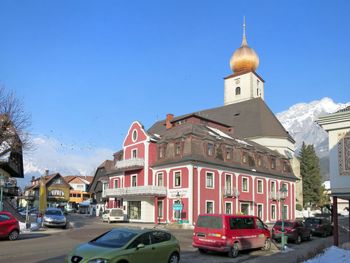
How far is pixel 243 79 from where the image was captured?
95812mm

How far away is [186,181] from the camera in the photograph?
149 feet

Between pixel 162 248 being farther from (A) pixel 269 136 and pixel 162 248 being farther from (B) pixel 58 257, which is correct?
(A) pixel 269 136

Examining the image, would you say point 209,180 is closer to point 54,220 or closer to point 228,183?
point 228,183

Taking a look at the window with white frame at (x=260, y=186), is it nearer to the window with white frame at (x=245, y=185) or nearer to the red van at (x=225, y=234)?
the window with white frame at (x=245, y=185)

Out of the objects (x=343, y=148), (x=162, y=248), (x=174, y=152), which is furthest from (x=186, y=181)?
(x=162, y=248)

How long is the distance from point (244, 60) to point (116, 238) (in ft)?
294

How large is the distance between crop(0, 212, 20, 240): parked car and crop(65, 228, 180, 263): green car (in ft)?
42.4

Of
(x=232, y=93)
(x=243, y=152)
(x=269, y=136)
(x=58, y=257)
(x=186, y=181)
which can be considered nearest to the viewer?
(x=58, y=257)

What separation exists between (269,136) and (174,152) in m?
28.2

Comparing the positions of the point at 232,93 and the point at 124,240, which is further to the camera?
the point at 232,93

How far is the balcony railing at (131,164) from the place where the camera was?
50812 mm

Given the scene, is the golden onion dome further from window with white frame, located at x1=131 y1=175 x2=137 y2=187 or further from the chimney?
window with white frame, located at x1=131 y1=175 x2=137 y2=187

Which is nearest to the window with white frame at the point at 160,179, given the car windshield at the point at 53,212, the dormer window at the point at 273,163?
the car windshield at the point at 53,212

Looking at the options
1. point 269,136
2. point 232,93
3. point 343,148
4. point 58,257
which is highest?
point 232,93
